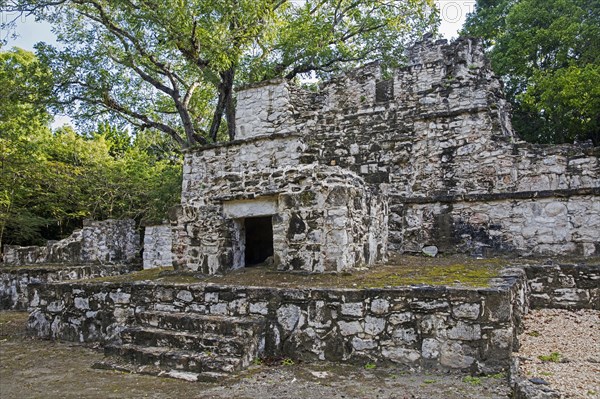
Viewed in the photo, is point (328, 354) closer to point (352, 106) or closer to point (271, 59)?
point (352, 106)

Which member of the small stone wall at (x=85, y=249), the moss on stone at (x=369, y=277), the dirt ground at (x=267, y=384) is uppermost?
the small stone wall at (x=85, y=249)

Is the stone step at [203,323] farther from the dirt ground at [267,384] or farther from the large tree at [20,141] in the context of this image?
the large tree at [20,141]

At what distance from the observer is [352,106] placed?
10.1 m

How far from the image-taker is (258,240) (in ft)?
25.9

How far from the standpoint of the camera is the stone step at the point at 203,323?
4578 mm

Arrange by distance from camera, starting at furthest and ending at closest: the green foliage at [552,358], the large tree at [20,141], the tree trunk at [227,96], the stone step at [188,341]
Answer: the tree trunk at [227,96]
the large tree at [20,141]
the stone step at [188,341]
the green foliage at [552,358]

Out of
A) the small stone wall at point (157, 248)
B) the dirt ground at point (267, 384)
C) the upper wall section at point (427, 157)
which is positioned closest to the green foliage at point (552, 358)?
the dirt ground at point (267, 384)

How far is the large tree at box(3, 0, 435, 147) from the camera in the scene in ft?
40.8

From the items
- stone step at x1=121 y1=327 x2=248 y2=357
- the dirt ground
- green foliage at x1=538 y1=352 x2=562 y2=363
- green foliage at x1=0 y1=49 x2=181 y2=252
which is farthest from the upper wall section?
green foliage at x1=0 y1=49 x2=181 y2=252

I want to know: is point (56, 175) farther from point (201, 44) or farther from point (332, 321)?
point (332, 321)

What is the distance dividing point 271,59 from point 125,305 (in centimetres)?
A: 1147

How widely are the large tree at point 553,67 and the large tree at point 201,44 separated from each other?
3564mm

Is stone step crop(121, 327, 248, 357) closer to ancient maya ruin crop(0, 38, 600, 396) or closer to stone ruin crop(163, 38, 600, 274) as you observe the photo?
ancient maya ruin crop(0, 38, 600, 396)

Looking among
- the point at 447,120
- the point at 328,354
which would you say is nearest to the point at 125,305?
the point at 328,354
